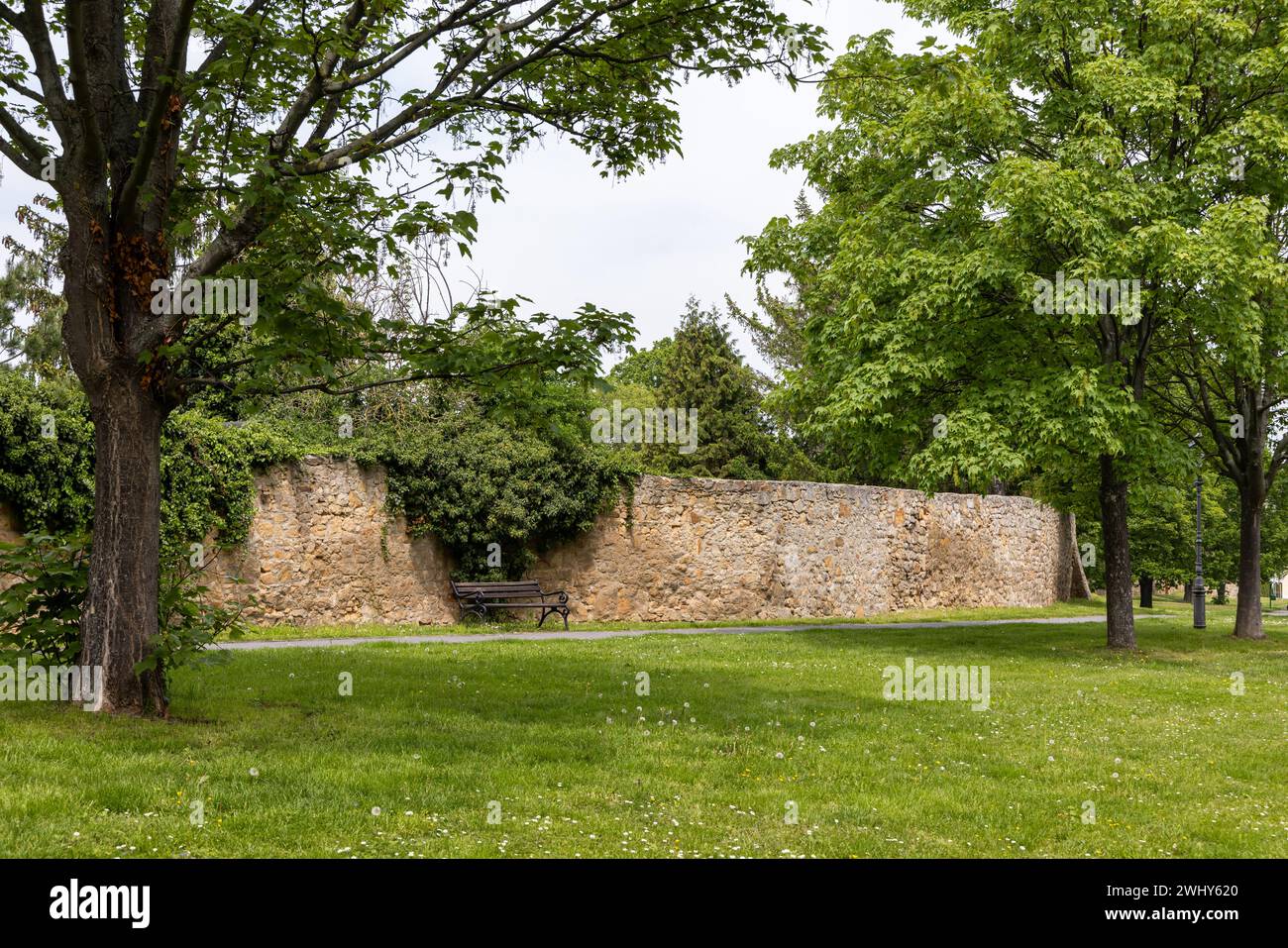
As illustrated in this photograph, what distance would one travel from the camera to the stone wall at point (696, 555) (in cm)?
1633

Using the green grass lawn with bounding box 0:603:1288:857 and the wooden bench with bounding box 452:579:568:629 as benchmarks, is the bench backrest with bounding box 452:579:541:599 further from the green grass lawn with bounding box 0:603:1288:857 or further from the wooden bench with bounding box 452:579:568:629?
the green grass lawn with bounding box 0:603:1288:857

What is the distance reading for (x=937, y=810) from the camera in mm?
6039

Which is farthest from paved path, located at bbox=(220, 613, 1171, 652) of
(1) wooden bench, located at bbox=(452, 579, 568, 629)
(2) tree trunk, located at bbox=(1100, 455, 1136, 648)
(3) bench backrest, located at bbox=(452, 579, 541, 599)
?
(2) tree trunk, located at bbox=(1100, 455, 1136, 648)

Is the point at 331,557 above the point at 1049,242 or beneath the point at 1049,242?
beneath

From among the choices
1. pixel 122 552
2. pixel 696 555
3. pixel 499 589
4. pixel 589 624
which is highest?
pixel 122 552

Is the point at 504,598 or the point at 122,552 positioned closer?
the point at 122,552

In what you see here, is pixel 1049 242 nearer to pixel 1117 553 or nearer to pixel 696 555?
pixel 1117 553

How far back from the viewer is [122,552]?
24.6 feet

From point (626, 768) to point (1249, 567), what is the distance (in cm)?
1705

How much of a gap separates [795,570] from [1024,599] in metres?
9.73

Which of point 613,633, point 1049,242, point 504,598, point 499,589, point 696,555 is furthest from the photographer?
point 696,555

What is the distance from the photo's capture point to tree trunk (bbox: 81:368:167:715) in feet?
24.5

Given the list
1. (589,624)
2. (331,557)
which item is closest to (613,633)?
(589,624)

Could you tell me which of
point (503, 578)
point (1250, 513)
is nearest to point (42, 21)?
point (503, 578)
